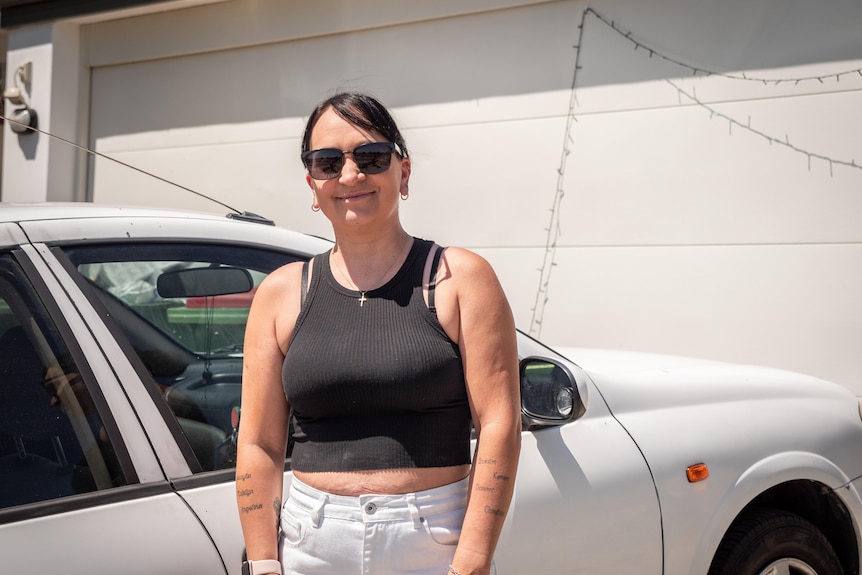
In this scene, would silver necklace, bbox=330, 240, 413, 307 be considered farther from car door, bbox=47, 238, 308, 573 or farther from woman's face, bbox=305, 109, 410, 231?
car door, bbox=47, 238, 308, 573

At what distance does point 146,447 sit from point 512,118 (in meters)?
5.16

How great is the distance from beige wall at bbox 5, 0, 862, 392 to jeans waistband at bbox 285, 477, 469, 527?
4.09m

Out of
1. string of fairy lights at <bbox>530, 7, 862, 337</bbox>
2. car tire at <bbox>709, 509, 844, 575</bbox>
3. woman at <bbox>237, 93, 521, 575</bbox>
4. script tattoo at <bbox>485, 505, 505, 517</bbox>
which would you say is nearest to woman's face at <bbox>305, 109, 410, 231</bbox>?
woman at <bbox>237, 93, 521, 575</bbox>

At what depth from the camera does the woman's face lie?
6.29 ft

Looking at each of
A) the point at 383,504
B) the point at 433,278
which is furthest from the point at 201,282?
the point at 383,504

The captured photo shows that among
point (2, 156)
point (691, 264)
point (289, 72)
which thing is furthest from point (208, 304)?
point (2, 156)

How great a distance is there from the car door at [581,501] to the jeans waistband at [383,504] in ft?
2.07

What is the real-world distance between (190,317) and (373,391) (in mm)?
1433

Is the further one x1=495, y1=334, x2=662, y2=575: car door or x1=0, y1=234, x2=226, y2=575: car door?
x1=495, y1=334, x2=662, y2=575: car door

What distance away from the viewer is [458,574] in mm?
1772

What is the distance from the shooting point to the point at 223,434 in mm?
2389

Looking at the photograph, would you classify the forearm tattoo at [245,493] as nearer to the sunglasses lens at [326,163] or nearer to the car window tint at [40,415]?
the car window tint at [40,415]

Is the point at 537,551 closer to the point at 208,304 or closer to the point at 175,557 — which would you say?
the point at 175,557

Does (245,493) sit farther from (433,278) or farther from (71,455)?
(433,278)
